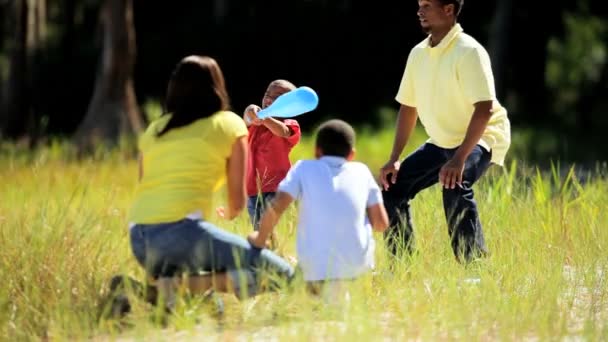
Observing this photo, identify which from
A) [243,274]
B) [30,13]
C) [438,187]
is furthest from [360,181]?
[30,13]

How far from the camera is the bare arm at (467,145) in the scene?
645 centimetres

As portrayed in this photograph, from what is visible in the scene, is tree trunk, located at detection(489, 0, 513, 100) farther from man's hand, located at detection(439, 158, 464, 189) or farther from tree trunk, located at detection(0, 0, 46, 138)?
man's hand, located at detection(439, 158, 464, 189)

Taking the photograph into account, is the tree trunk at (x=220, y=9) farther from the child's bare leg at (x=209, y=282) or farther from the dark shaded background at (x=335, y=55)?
the child's bare leg at (x=209, y=282)

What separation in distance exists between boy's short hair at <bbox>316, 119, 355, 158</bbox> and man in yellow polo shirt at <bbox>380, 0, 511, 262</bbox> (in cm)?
87

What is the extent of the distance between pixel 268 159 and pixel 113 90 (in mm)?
11350

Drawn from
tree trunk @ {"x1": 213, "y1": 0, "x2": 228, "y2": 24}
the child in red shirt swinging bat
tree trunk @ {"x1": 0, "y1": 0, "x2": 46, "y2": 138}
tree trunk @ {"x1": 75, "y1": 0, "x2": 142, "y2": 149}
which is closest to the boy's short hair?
the child in red shirt swinging bat

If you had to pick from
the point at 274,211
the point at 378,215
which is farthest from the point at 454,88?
the point at 274,211

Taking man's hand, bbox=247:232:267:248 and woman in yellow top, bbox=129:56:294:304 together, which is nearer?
woman in yellow top, bbox=129:56:294:304

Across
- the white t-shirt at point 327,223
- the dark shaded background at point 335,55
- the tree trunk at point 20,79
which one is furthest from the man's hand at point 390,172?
the dark shaded background at point 335,55

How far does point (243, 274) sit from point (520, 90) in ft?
69.4

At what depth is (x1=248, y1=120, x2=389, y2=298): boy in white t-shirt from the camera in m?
5.69

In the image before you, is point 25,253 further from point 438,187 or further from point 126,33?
point 126,33

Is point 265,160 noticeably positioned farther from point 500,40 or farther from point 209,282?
point 500,40

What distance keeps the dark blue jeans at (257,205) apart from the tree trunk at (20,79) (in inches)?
533
